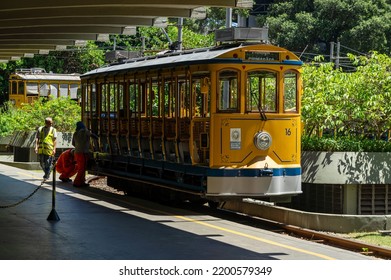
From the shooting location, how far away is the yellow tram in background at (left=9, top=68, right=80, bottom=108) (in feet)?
169

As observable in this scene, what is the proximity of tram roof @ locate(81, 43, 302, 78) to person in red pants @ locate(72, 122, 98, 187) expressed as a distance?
5.22ft

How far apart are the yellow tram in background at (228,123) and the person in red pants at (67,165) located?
5.85 m

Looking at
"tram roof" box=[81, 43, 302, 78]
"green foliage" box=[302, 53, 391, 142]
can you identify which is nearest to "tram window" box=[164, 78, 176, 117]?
"tram roof" box=[81, 43, 302, 78]

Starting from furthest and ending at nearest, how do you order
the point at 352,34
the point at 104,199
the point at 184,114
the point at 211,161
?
the point at 352,34, the point at 104,199, the point at 184,114, the point at 211,161

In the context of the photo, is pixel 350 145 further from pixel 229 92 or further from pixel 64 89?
pixel 64 89

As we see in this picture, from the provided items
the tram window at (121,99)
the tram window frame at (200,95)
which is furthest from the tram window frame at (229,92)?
the tram window at (121,99)

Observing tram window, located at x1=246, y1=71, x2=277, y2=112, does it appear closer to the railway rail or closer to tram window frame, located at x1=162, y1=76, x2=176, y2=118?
tram window frame, located at x1=162, y1=76, x2=176, y2=118

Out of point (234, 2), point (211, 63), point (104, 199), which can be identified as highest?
point (234, 2)

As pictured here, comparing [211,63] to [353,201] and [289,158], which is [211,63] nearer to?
[289,158]

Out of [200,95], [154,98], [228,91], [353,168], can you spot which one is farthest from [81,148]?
[353,168]

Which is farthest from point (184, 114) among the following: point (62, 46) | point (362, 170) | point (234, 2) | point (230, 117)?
point (62, 46)

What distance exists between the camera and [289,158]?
18.4 metres

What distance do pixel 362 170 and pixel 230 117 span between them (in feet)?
9.25

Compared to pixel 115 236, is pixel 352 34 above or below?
above
